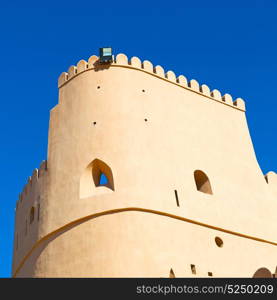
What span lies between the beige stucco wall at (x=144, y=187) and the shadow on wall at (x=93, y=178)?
0.06m

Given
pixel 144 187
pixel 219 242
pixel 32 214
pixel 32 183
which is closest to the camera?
pixel 144 187

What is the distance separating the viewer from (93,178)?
62.1 feet

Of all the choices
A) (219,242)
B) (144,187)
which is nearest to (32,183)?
(144,187)

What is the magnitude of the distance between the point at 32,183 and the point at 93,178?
2.86 m

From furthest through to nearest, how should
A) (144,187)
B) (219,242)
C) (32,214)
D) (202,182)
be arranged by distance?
(32,214), (202,182), (219,242), (144,187)

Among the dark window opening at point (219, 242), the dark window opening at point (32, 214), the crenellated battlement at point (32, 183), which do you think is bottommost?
the dark window opening at point (219, 242)

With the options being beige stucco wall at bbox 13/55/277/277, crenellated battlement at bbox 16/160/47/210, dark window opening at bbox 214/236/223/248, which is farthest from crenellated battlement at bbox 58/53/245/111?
dark window opening at bbox 214/236/223/248

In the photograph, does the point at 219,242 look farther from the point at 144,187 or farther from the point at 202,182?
the point at 144,187

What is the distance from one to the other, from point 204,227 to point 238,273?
163 cm

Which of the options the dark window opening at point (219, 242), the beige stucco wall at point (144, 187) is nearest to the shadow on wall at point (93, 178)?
the beige stucco wall at point (144, 187)

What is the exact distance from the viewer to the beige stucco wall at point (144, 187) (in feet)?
57.3

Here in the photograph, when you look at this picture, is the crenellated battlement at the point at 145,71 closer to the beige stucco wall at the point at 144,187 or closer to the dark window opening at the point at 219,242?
the beige stucco wall at the point at 144,187
